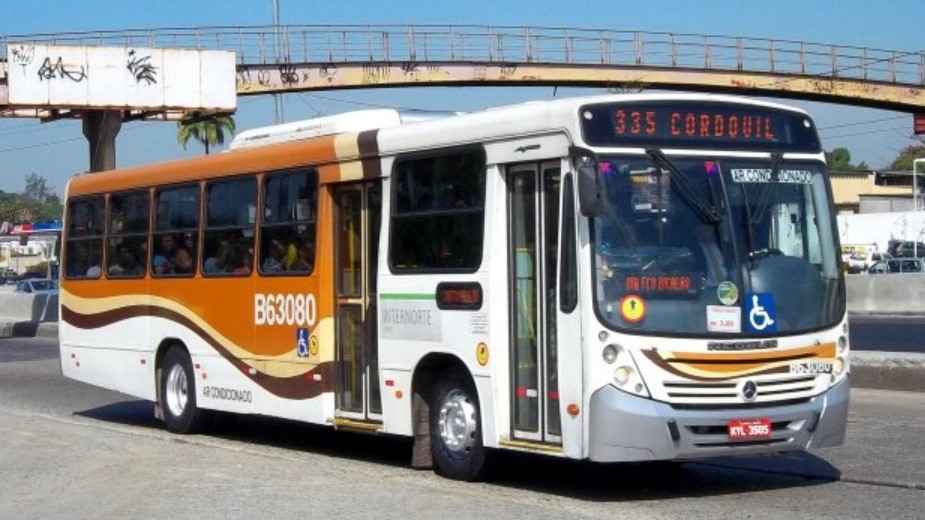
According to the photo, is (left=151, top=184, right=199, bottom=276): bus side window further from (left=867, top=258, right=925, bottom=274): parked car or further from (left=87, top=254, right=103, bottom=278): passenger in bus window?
(left=867, top=258, right=925, bottom=274): parked car

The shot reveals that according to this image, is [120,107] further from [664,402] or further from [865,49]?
[664,402]

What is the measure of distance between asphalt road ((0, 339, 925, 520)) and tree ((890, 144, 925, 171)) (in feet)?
294

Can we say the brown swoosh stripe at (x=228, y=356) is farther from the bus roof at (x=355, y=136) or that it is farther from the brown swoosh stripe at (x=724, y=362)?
the brown swoosh stripe at (x=724, y=362)

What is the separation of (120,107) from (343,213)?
2746 cm

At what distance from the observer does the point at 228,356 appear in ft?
50.5

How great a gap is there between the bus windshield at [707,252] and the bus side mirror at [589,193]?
165mm

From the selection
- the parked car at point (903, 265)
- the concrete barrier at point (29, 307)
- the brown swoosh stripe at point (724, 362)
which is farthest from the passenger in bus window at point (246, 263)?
the parked car at point (903, 265)

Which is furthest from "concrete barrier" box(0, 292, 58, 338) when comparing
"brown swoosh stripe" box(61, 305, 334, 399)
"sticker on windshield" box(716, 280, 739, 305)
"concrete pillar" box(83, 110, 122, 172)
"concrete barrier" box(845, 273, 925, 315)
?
"sticker on windshield" box(716, 280, 739, 305)

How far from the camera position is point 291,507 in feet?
34.8

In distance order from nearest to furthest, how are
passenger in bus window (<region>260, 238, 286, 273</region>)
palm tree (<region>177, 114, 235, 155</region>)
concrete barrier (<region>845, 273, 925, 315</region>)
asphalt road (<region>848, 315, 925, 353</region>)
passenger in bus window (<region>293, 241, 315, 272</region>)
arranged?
1. passenger in bus window (<region>293, 241, 315, 272</region>)
2. passenger in bus window (<region>260, 238, 286, 273</region>)
3. asphalt road (<region>848, 315, 925, 353</region>)
4. concrete barrier (<region>845, 273, 925, 315</region>)
5. palm tree (<region>177, 114, 235, 155</region>)

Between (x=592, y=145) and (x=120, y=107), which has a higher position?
(x=120, y=107)

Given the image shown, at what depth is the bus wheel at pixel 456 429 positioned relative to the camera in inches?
460

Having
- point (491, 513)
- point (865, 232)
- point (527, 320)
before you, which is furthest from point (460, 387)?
point (865, 232)

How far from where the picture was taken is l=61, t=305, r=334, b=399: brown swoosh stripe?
13.6 metres
